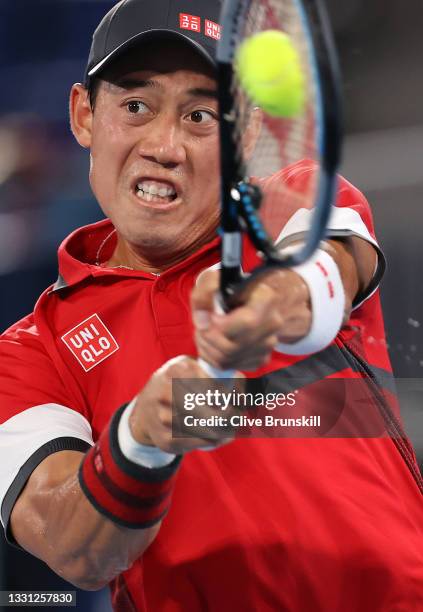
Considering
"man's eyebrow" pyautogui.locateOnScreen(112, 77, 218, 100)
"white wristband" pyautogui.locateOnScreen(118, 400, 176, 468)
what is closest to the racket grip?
→ "white wristband" pyautogui.locateOnScreen(118, 400, 176, 468)

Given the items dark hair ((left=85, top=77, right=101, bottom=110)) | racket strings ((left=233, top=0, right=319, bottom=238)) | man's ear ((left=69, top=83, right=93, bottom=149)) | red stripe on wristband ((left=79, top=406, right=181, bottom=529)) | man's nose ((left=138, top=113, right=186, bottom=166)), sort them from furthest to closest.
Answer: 1. man's ear ((left=69, top=83, right=93, bottom=149))
2. dark hair ((left=85, top=77, right=101, bottom=110))
3. man's nose ((left=138, top=113, right=186, bottom=166))
4. red stripe on wristband ((left=79, top=406, right=181, bottom=529))
5. racket strings ((left=233, top=0, right=319, bottom=238))

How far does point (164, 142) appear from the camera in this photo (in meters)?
1.39

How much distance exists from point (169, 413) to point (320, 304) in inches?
7.1

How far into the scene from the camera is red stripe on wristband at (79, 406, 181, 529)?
1110 millimetres

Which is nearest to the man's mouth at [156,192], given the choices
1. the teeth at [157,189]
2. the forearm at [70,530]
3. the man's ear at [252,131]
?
the teeth at [157,189]

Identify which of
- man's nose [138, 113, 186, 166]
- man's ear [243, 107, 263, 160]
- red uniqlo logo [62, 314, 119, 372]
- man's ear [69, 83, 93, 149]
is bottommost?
red uniqlo logo [62, 314, 119, 372]

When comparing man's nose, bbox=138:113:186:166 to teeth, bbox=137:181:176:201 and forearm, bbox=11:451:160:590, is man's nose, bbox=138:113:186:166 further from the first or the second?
forearm, bbox=11:451:160:590

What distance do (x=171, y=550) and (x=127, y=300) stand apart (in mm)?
333

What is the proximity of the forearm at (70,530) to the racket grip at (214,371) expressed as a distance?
0.87 ft

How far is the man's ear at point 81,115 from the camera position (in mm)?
1600

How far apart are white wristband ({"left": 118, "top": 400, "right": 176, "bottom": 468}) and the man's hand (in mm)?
163

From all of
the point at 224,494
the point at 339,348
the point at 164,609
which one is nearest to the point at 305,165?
the point at 339,348
